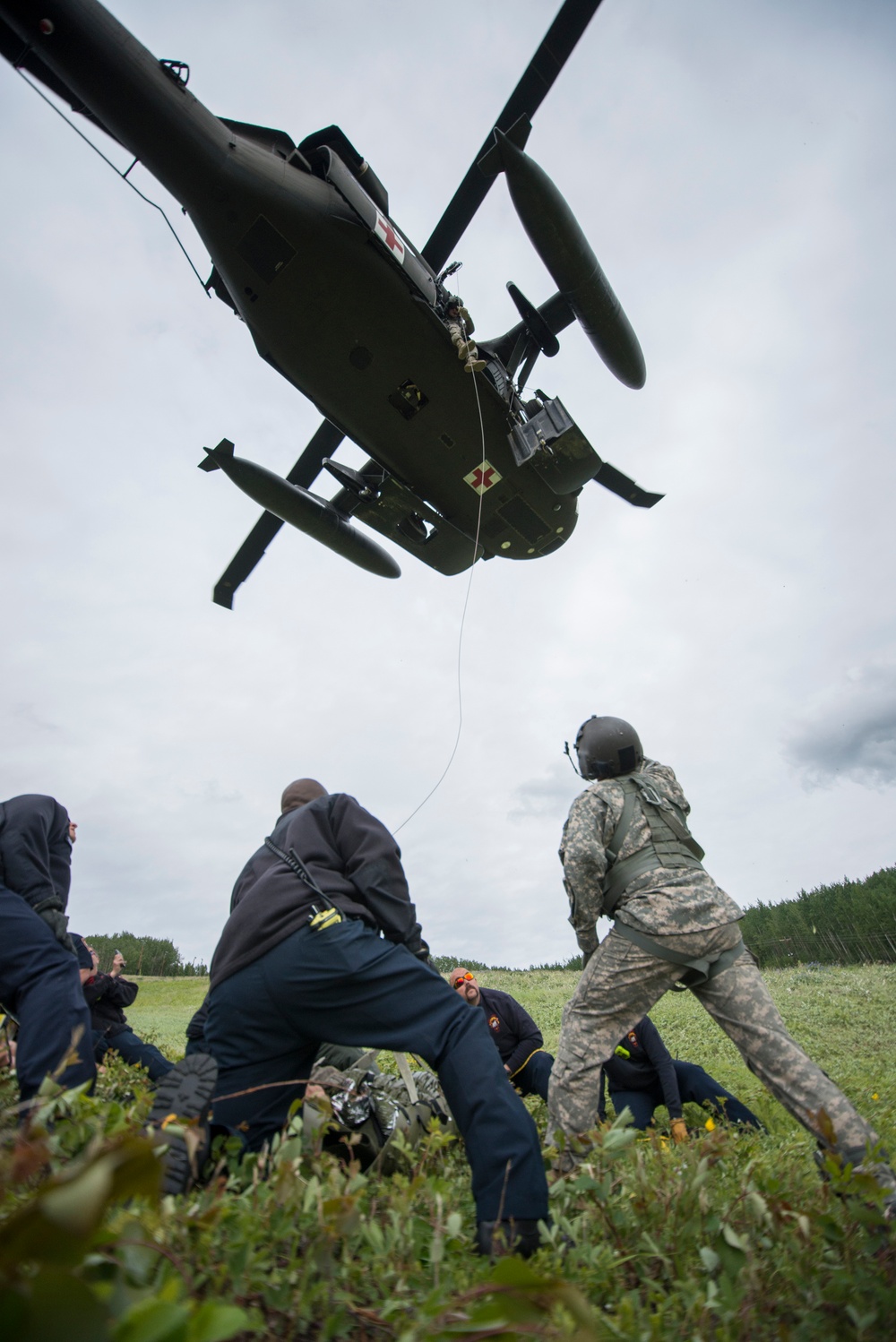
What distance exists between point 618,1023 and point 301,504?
18.0 feet

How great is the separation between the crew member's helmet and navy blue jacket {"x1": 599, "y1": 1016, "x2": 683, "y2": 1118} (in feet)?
5.43

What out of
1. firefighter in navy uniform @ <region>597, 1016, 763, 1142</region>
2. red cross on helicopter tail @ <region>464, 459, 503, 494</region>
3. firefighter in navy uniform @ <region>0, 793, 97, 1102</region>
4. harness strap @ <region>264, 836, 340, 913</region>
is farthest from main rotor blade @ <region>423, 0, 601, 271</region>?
firefighter in navy uniform @ <region>597, 1016, 763, 1142</region>

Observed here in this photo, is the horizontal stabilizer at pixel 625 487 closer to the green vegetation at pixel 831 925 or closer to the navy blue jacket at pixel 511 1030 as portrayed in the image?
the navy blue jacket at pixel 511 1030

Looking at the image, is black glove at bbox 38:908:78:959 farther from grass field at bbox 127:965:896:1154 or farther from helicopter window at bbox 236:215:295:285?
helicopter window at bbox 236:215:295:285

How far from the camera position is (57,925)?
318 centimetres

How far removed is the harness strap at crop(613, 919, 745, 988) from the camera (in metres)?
3.28

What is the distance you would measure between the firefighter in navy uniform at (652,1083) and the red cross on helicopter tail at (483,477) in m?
4.63

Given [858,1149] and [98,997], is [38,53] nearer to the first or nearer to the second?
[98,997]

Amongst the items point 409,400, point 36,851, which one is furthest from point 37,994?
point 409,400

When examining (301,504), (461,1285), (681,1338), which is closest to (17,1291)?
(461,1285)

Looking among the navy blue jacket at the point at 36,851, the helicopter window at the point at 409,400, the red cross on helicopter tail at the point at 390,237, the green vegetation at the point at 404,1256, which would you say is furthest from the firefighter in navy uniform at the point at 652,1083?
the red cross on helicopter tail at the point at 390,237

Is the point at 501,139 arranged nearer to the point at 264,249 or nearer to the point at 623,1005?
the point at 264,249

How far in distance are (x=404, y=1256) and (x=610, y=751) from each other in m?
2.97

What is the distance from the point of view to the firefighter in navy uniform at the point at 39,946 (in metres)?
2.64
